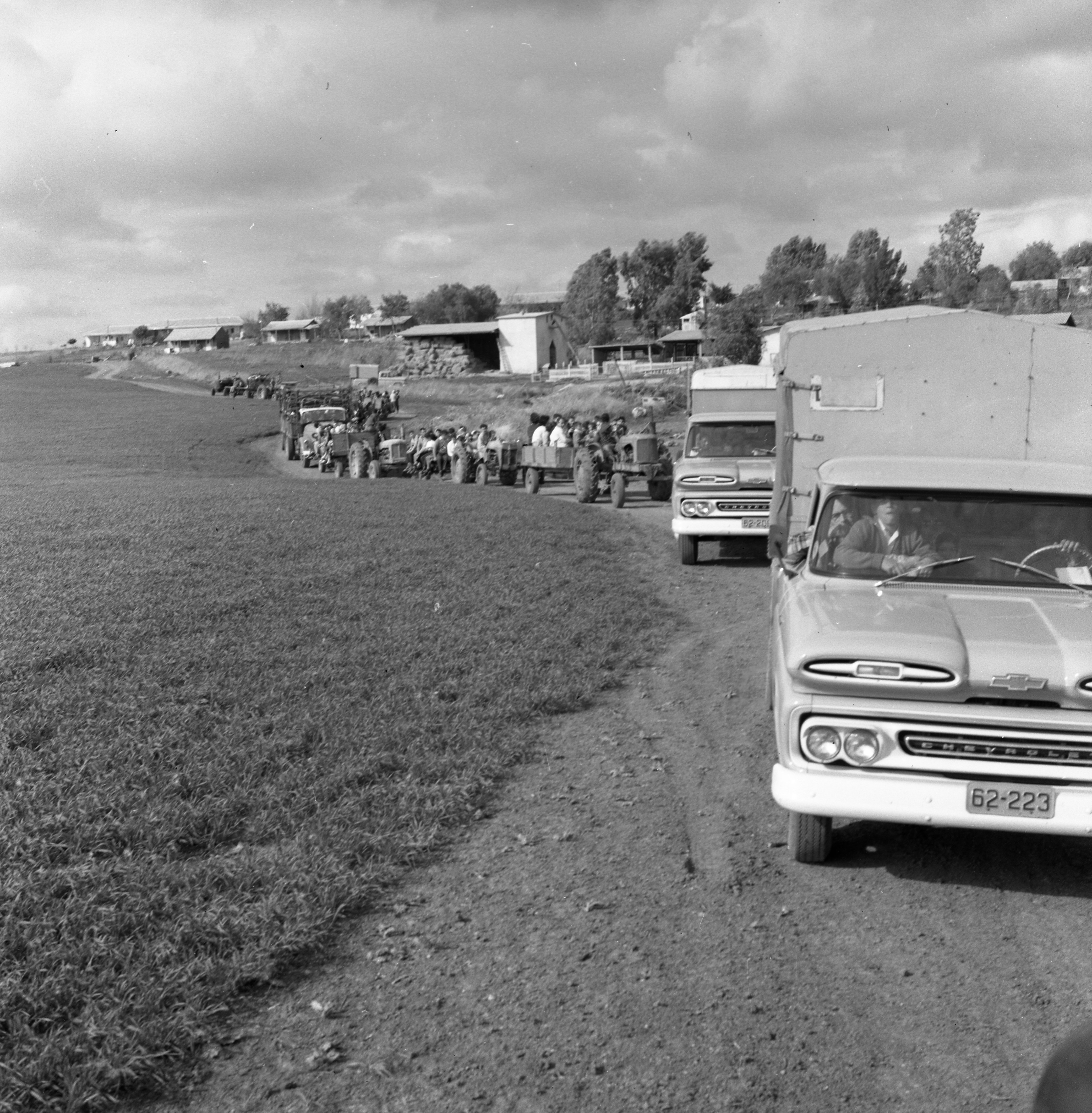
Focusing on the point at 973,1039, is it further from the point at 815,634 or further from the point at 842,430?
the point at 842,430

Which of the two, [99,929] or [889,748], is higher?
[889,748]

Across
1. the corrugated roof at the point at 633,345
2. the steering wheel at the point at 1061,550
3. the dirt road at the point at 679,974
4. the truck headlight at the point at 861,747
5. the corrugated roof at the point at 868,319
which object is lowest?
the dirt road at the point at 679,974

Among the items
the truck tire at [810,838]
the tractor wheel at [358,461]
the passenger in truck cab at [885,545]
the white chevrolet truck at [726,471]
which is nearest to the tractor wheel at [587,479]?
the white chevrolet truck at [726,471]

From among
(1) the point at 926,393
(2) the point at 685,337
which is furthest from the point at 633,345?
(1) the point at 926,393

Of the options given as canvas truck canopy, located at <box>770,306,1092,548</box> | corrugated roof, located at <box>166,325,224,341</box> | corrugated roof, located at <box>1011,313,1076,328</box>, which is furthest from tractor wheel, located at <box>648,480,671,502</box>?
corrugated roof, located at <box>166,325,224,341</box>

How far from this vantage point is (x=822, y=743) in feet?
16.0

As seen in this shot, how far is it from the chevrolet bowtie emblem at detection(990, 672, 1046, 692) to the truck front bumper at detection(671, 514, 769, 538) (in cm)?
964

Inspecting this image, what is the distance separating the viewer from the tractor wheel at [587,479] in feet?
73.6

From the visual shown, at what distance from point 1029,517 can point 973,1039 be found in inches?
116

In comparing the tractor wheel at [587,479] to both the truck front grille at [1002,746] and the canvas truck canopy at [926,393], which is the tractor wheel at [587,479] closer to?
the canvas truck canopy at [926,393]

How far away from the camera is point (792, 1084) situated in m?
3.58

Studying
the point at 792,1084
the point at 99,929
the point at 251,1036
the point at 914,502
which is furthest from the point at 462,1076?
the point at 914,502

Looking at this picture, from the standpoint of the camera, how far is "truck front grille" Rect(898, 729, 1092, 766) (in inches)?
180

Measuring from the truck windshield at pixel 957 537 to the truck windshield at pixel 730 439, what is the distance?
9148 millimetres
